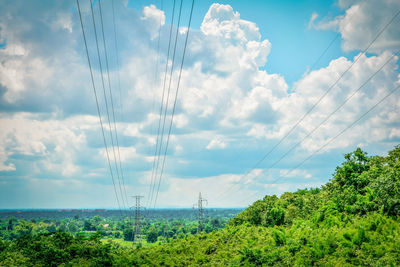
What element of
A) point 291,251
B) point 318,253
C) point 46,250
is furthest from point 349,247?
point 46,250

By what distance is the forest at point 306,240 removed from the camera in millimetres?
24297

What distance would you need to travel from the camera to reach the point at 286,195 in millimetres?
60281

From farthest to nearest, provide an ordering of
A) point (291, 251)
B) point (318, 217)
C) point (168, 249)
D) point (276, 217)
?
point (276, 217), point (168, 249), point (318, 217), point (291, 251)

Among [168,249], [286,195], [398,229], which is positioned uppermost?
[286,195]

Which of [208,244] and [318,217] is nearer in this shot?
[318,217]

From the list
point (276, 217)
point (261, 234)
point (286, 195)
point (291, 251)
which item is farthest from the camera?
point (286, 195)

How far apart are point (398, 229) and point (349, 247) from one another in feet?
12.4

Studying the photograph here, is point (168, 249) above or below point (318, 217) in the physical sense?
below

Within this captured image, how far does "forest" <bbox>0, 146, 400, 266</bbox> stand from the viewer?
24.3m

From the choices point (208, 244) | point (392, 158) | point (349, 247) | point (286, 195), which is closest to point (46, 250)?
point (208, 244)

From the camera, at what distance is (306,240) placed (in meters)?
29.6

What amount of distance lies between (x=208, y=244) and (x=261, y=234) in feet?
23.5

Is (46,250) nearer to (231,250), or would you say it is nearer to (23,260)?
(23,260)

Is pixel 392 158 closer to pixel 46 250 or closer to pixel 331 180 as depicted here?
pixel 331 180
